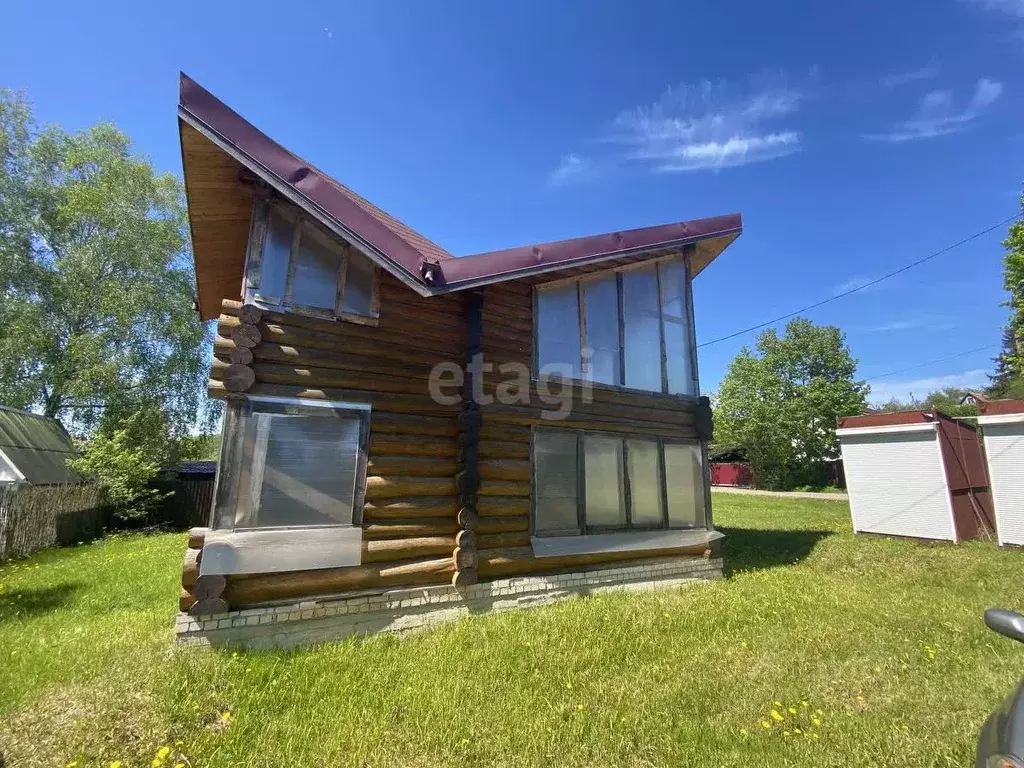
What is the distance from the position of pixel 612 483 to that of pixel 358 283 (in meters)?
5.31

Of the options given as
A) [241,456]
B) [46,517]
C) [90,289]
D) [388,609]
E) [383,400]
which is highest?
[90,289]

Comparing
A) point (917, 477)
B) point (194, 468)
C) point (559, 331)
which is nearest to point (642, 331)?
point (559, 331)

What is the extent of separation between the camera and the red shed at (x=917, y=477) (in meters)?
12.6

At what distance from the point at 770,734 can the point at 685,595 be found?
402cm

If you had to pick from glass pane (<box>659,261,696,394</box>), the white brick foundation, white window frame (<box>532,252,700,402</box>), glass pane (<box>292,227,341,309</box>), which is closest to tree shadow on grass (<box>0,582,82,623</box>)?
the white brick foundation

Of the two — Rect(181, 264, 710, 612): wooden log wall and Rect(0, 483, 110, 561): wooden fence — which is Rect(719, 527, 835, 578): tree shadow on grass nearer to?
Rect(181, 264, 710, 612): wooden log wall

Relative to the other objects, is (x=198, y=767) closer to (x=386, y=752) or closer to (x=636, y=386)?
(x=386, y=752)

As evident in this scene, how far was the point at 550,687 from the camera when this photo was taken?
4.89 metres

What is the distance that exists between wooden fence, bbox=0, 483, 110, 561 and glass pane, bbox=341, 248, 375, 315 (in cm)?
1140

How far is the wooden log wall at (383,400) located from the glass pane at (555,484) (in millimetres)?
1482

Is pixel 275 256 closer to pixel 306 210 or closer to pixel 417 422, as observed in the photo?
pixel 306 210

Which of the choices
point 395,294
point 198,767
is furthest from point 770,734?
point 395,294

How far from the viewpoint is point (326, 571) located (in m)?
6.07

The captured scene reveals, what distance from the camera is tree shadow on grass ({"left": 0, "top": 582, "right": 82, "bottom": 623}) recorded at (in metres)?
7.39
